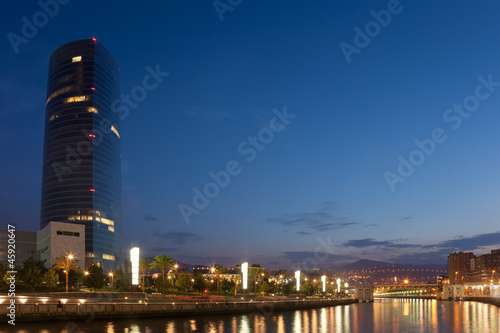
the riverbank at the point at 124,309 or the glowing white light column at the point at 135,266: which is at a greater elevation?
the glowing white light column at the point at 135,266

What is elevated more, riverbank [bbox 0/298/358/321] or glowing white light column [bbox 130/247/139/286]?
glowing white light column [bbox 130/247/139/286]

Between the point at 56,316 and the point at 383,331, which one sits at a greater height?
the point at 56,316

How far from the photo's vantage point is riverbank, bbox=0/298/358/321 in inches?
2573

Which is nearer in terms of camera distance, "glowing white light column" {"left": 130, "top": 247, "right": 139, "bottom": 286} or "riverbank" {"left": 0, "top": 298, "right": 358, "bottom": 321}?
"riverbank" {"left": 0, "top": 298, "right": 358, "bottom": 321}

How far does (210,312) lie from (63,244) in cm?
10064

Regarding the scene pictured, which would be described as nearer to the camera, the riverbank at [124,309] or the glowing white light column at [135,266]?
the riverbank at [124,309]

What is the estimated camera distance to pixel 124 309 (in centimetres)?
7662

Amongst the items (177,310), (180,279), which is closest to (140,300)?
(177,310)

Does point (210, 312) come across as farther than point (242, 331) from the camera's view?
Yes

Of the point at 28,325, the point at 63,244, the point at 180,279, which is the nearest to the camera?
the point at 28,325

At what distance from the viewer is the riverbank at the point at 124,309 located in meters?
65.4

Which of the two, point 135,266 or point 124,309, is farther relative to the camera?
point 135,266

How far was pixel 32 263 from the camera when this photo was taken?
354 ft

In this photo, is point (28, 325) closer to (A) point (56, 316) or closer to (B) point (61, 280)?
(A) point (56, 316)
